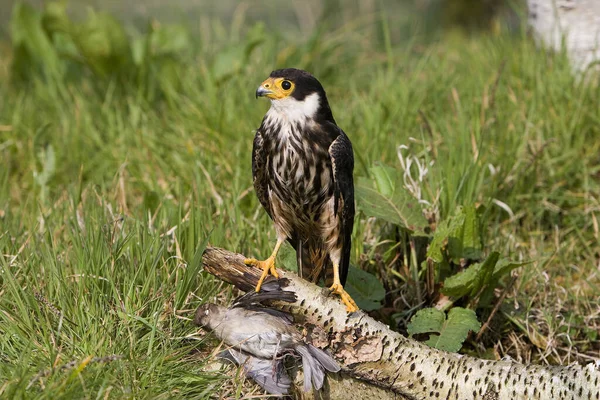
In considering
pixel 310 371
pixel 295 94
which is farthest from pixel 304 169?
pixel 310 371

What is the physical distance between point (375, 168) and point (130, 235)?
3.72 feet

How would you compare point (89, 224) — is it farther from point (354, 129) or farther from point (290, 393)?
point (354, 129)

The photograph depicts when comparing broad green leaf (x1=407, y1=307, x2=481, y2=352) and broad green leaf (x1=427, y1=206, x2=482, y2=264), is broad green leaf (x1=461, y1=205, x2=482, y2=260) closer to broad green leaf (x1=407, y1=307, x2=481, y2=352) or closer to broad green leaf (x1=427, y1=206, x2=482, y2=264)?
broad green leaf (x1=427, y1=206, x2=482, y2=264)

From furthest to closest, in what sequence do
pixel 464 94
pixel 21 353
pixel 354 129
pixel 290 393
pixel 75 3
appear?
1. pixel 75 3
2. pixel 464 94
3. pixel 354 129
4. pixel 290 393
5. pixel 21 353

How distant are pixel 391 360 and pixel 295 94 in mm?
1106

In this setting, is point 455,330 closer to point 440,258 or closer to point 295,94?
point 440,258

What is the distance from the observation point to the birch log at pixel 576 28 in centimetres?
475

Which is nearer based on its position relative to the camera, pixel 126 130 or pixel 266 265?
pixel 266 265

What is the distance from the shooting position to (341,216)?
3061 millimetres

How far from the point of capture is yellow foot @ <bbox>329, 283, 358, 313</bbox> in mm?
2867

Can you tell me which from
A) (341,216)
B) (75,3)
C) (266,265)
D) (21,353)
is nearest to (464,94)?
(341,216)

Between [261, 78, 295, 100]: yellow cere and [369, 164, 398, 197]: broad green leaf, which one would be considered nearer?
[261, 78, 295, 100]: yellow cere

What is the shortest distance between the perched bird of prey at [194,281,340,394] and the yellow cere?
2.50ft

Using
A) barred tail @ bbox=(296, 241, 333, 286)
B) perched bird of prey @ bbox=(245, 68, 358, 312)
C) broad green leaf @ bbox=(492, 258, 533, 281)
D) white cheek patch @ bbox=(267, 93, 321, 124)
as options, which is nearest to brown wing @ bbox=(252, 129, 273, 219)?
perched bird of prey @ bbox=(245, 68, 358, 312)
